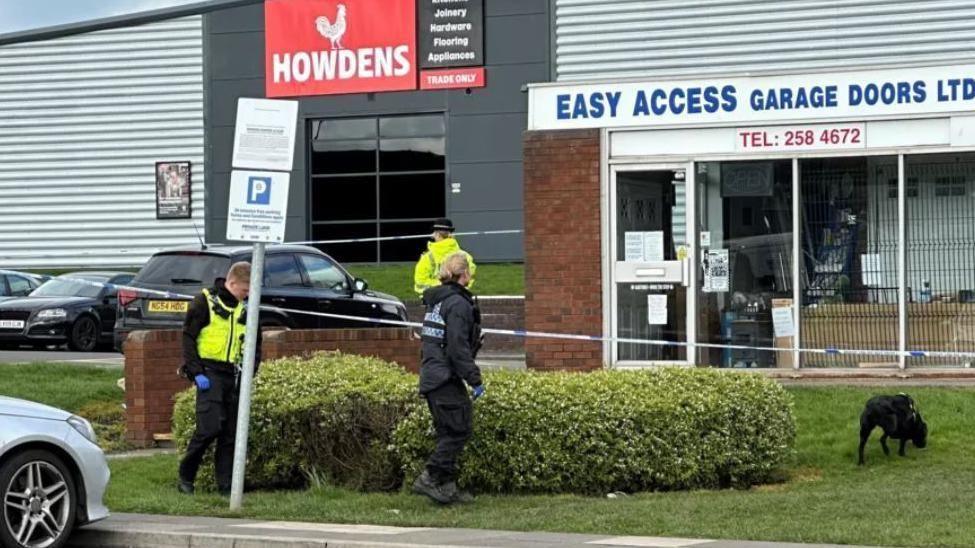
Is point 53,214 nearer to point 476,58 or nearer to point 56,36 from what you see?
point 56,36

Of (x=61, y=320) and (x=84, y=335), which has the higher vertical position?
(x=61, y=320)

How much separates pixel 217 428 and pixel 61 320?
14.1m

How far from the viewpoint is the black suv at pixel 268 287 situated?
1795cm

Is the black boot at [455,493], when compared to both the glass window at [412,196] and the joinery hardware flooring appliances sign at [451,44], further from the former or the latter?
the glass window at [412,196]

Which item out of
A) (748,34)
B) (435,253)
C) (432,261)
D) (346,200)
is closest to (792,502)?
(435,253)

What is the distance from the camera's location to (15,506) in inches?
379

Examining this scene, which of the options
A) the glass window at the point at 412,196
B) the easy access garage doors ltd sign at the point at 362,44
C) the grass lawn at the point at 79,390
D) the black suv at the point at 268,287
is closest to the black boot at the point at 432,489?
the grass lawn at the point at 79,390

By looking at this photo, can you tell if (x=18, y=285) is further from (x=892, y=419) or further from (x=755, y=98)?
(x=892, y=419)

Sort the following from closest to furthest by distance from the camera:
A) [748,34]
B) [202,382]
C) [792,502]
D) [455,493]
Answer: [792,502] → [455,493] → [202,382] → [748,34]

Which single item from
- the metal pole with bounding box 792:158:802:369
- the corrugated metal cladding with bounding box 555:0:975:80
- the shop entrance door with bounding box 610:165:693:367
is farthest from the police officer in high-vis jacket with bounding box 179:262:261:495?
the corrugated metal cladding with bounding box 555:0:975:80

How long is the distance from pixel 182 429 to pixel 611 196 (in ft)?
18.9

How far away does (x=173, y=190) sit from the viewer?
35.2 m

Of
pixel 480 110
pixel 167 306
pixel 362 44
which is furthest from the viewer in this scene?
pixel 362 44

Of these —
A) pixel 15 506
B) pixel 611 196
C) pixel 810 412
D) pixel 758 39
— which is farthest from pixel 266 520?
pixel 758 39
